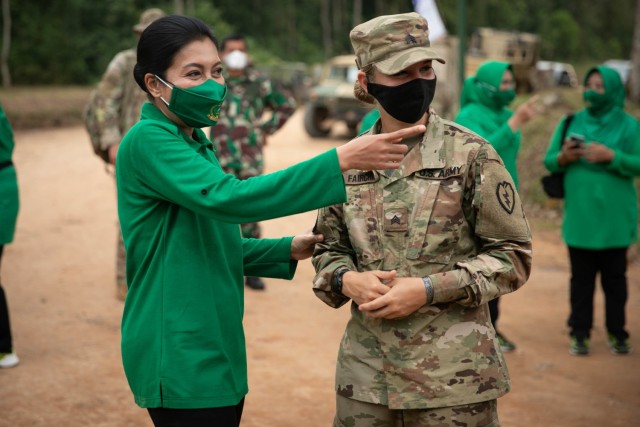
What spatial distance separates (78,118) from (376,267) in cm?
2470

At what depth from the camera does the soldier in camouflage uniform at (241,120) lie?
7.62 meters

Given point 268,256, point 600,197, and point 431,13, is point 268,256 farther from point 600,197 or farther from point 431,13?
point 431,13

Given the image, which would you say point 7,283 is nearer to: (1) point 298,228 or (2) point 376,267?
(1) point 298,228

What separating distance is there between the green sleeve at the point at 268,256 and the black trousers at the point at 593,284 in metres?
3.76

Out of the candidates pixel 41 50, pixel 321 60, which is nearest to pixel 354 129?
pixel 41 50

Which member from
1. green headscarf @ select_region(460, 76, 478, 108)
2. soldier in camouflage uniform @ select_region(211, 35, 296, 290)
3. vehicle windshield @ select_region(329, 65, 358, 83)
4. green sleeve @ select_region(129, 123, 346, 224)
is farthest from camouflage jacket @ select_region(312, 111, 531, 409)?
vehicle windshield @ select_region(329, 65, 358, 83)

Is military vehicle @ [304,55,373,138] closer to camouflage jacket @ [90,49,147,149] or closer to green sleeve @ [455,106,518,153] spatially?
camouflage jacket @ [90,49,147,149]

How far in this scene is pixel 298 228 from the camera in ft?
34.7

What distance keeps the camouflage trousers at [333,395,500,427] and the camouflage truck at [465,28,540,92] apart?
2569 centimetres

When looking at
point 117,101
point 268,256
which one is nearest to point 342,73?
point 117,101

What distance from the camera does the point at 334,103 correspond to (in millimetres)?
20531

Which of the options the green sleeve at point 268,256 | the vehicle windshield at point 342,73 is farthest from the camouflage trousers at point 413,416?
the vehicle windshield at point 342,73

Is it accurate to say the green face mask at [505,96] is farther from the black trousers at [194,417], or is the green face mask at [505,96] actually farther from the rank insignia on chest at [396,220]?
the black trousers at [194,417]

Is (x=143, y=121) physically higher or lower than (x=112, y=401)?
higher
